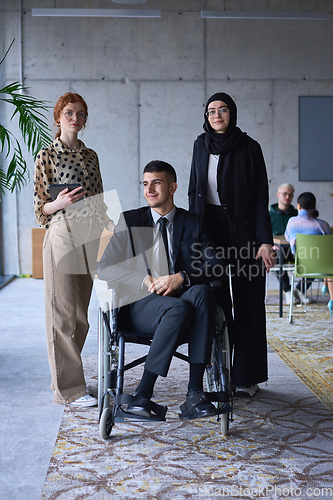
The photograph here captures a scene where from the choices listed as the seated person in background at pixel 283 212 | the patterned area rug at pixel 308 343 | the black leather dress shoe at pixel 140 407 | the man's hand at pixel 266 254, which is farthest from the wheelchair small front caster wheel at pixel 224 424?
the seated person in background at pixel 283 212

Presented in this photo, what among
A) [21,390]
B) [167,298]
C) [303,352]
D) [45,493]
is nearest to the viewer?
[45,493]

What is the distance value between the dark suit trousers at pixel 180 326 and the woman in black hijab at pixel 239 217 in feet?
1.56

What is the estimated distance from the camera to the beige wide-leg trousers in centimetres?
257

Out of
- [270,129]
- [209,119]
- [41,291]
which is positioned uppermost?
[270,129]

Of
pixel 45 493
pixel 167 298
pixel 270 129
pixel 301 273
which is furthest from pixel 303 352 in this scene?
pixel 270 129

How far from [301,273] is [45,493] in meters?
3.31

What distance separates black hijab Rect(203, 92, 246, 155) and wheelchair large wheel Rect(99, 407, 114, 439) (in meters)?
1.37

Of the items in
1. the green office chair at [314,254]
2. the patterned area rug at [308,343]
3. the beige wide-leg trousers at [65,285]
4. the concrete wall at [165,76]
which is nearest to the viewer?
the beige wide-leg trousers at [65,285]

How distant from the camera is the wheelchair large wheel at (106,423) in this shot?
7.16 ft

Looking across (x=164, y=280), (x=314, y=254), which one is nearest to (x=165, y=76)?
(x=314, y=254)

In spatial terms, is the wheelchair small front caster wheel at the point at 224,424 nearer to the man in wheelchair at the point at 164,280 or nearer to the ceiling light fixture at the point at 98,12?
the man in wheelchair at the point at 164,280

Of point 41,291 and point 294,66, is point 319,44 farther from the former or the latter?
point 41,291

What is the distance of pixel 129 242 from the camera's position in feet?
7.94

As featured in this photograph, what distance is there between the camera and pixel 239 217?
8.75ft
